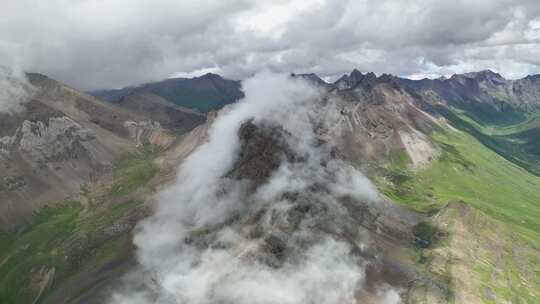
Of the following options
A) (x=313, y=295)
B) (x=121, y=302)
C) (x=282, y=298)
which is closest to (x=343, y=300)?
(x=313, y=295)

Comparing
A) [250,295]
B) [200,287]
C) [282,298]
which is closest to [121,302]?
[200,287]

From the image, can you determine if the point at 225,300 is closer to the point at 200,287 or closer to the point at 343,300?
the point at 200,287

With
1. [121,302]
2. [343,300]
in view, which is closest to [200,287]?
[121,302]

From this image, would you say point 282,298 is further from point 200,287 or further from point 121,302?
point 121,302

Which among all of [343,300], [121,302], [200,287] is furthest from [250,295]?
[121,302]

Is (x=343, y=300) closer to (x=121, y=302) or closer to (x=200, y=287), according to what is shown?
(x=200, y=287)

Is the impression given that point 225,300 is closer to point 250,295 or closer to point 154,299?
point 250,295
